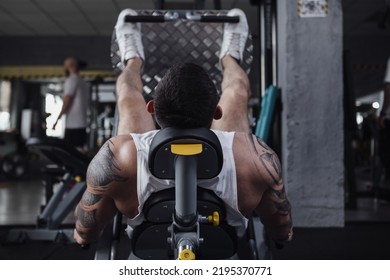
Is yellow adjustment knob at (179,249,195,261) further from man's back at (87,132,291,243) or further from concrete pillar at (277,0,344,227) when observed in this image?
concrete pillar at (277,0,344,227)

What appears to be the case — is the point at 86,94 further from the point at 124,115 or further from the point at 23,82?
the point at 23,82

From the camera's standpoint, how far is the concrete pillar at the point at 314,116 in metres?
3.16

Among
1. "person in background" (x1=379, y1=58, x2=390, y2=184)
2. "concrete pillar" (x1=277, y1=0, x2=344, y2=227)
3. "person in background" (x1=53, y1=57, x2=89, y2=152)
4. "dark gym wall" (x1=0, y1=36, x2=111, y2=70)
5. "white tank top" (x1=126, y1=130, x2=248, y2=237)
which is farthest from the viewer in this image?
"dark gym wall" (x1=0, y1=36, x2=111, y2=70)

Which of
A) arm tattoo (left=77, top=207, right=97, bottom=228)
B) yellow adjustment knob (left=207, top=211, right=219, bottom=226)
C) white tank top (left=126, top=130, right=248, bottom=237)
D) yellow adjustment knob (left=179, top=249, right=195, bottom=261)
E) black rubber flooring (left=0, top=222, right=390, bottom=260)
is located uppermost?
white tank top (left=126, top=130, right=248, bottom=237)

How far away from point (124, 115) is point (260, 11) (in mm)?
2387

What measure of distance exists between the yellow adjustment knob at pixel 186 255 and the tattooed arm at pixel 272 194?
245 millimetres

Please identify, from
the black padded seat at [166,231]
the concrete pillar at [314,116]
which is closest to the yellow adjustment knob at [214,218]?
the black padded seat at [166,231]

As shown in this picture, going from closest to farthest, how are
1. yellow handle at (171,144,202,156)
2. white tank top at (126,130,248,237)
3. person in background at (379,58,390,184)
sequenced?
yellow handle at (171,144,202,156) < white tank top at (126,130,248,237) < person in background at (379,58,390,184)

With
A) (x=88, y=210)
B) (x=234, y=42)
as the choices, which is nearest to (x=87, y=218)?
(x=88, y=210)

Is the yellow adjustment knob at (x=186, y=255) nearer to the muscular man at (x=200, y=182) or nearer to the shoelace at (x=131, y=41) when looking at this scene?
the muscular man at (x=200, y=182)

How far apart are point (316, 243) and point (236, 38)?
4.48ft

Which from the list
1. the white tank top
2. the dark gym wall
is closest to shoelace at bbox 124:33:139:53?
the white tank top

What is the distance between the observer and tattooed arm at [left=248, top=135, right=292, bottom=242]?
1037 mm

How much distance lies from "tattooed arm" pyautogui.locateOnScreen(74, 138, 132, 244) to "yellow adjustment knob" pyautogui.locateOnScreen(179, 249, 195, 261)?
210 millimetres
